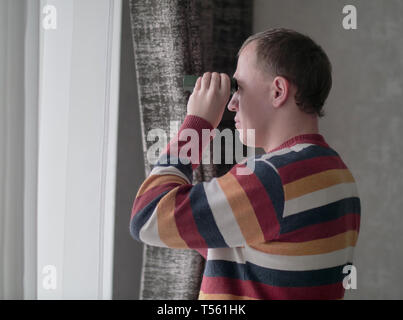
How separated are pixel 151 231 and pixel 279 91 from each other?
0.27 meters

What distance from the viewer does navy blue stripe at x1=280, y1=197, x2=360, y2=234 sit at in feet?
1.90

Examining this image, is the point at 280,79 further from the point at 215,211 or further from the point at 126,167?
the point at 126,167

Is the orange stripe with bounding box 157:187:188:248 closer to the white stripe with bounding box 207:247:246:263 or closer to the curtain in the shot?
the white stripe with bounding box 207:247:246:263

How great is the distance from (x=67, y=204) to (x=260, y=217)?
2.44ft

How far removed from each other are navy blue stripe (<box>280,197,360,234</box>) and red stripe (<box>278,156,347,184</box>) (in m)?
0.05

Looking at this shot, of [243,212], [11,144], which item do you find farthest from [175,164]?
[11,144]

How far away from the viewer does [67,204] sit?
118 cm

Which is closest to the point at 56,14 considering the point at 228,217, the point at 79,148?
the point at 79,148

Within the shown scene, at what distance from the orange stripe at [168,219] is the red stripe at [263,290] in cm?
8

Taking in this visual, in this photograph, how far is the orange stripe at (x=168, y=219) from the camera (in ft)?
1.90

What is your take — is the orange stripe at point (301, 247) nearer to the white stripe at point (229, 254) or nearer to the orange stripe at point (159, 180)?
the white stripe at point (229, 254)

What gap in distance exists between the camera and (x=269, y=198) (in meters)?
0.56

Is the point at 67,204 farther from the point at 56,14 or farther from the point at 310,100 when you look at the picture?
the point at 310,100

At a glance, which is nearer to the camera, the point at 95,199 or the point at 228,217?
the point at 228,217
